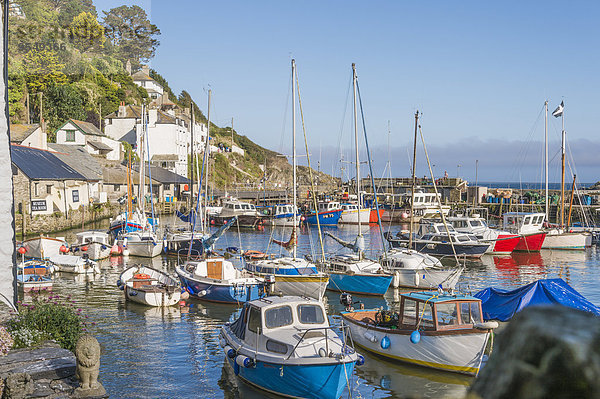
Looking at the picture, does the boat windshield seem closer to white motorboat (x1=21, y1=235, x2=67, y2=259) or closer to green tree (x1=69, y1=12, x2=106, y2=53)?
white motorboat (x1=21, y1=235, x2=67, y2=259)

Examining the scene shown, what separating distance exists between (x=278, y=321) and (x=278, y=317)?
4.6 inches

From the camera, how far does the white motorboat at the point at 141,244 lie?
147 ft

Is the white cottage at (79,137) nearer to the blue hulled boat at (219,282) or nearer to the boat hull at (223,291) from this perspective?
the blue hulled boat at (219,282)

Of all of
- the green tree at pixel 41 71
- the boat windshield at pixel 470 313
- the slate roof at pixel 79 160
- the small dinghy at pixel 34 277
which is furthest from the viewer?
the green tree at pixel 41 71

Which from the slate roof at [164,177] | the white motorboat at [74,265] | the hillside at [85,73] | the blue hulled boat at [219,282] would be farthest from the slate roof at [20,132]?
the blue hulled boat at [219,282]

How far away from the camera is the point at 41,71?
112125 mm

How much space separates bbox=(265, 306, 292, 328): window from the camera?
1633cm

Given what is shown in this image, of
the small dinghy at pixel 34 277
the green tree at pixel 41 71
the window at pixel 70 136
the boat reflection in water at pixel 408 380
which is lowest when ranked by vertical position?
the boat reflection in water at pixel 408 380

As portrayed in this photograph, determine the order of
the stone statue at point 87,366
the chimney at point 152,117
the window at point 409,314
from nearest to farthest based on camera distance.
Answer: the stone statue at point 87,366
the window at point 409,314
the chimney at point 152,117

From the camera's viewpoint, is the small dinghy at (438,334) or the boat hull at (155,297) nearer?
the small dinghy at (438,334)

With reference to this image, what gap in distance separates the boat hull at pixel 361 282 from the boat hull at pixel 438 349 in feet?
35.9

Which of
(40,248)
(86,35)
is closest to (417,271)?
(40,248)

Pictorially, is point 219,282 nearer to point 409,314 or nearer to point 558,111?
point 409,314

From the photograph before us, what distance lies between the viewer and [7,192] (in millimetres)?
16469
